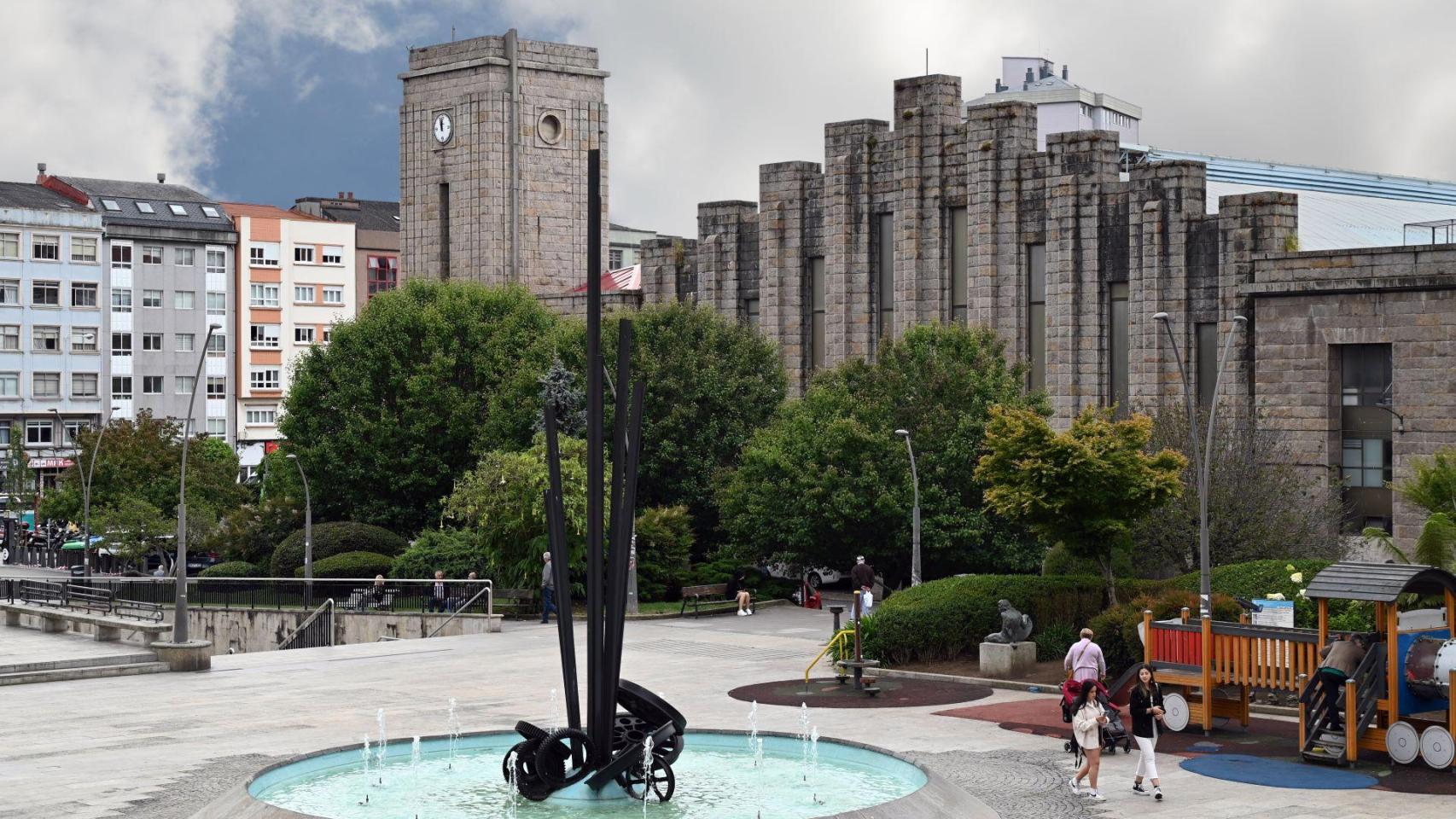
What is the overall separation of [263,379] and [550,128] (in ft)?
125

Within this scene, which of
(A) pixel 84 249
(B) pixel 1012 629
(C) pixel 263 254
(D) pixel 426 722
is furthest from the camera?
(C) pixel 263 254

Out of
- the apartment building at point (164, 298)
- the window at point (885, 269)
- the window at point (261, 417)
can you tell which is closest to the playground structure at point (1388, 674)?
the window at point (885, 269)

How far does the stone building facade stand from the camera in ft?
140

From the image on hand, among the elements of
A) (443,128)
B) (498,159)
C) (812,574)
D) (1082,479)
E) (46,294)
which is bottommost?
(812,574)

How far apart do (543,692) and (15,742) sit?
8971 millimetres

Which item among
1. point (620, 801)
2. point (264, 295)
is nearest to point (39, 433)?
point (264, 295)

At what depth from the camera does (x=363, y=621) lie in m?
47.8

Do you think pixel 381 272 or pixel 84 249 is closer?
pixel 84 249

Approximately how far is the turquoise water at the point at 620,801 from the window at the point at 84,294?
86996 millimetres

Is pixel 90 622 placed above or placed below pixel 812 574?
below

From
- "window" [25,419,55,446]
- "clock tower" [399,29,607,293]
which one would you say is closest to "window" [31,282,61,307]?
"window" [25,419,55,446]

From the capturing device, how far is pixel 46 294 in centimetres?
10088

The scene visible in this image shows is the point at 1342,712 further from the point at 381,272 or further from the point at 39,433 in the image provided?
the point at 381,272

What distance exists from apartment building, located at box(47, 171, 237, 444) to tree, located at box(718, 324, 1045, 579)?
63.2 metres
